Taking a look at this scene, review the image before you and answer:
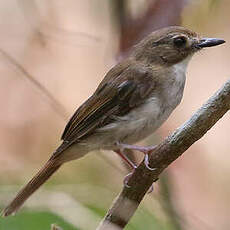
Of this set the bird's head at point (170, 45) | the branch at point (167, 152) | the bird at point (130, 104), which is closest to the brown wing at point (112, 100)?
the bird at point (130, 104)

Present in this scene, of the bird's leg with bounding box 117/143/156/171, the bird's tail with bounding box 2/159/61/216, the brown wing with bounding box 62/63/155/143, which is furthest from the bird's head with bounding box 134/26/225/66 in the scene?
the bird's tail with bounding box 2/159/61/216

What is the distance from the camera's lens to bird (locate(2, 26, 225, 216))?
3.64 m

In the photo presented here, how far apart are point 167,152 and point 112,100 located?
91cm

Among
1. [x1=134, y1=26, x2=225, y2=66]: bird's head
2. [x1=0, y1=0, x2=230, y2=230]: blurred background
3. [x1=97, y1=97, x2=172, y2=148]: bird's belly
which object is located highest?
[x1=134, y1=26, x2=225, y2=66]: bird's head

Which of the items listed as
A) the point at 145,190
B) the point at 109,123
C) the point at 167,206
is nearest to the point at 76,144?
the point at 109,123

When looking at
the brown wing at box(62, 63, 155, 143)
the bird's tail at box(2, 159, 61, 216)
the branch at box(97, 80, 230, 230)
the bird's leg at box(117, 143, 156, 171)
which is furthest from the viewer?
the brown wing at box(62, 63, 155, 143)

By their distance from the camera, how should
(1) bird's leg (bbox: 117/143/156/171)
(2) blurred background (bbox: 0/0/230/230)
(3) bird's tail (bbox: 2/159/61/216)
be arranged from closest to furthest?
(1) bird's leg (bbox: 117/143/156/171) → (3) bird's tail (bbox: 2/159/61/216) → (2) blurred background (bbox: 0/0/230/230)

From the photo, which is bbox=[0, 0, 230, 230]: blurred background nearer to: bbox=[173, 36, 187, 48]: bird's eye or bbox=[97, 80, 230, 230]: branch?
bbox=[173, 36, 187, 48]: bird's eye

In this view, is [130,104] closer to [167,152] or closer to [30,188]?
[30,188]

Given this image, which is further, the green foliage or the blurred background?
the blurred background

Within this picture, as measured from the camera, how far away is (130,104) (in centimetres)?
369

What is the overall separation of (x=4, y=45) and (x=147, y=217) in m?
2.28

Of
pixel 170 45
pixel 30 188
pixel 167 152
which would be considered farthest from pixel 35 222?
pixel 167 152

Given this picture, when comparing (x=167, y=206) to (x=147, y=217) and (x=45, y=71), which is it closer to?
(x=147, y=217)
